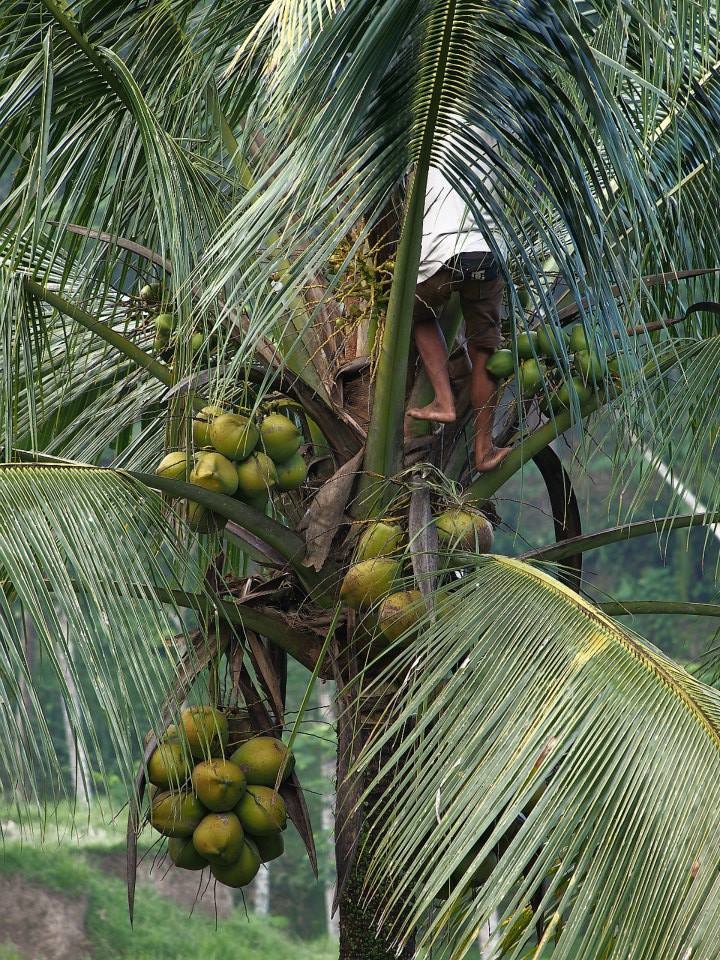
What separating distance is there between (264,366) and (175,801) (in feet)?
2.73

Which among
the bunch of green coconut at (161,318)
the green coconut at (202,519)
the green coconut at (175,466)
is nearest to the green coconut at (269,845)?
the green coconut at (202,519)

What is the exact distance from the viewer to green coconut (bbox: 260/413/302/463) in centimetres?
208

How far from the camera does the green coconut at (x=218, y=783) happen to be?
1.98 m

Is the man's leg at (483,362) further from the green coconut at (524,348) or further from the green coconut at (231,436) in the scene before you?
the green coconut at (231,436)

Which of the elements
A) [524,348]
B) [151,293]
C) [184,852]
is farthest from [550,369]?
[184,852]

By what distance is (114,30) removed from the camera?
244cm

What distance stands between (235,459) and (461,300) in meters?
0.52

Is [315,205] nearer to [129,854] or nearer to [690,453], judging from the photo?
[690,453]

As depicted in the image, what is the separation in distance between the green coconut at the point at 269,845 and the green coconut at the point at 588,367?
100 centimetres

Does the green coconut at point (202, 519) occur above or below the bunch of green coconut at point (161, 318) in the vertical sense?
below

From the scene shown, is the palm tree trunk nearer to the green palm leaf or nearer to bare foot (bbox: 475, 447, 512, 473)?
bare foot (bbox: 475, 447, 512, 473)

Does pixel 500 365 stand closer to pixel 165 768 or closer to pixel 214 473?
pixel 214 473

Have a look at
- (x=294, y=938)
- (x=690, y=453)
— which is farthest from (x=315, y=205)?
(x=294, y=938)

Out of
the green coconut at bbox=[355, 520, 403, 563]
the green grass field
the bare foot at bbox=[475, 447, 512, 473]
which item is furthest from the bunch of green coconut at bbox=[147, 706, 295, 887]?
the green grass field
